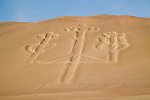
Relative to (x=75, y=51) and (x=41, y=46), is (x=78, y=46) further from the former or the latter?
(x=41, y=46)

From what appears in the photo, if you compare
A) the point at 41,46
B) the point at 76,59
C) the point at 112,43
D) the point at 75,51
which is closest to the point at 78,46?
the point at 75,51

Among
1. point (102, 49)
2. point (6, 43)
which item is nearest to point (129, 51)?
point (102, 49)

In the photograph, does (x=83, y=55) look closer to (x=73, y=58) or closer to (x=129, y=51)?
(x=73, y=58)

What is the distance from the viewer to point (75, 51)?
10352mm

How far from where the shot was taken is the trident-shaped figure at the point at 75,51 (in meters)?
8.64

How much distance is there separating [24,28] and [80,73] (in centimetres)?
604

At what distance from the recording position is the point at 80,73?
8656mm

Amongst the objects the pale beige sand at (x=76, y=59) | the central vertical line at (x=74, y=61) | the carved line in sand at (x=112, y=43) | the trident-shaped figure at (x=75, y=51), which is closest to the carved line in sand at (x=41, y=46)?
the pale beige sand at (x=76, y=59)

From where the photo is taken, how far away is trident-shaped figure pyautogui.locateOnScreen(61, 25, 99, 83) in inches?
340

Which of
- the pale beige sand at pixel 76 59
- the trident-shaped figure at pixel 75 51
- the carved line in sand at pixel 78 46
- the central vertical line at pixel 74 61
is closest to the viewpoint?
the pale beige sand at pixel 76 59

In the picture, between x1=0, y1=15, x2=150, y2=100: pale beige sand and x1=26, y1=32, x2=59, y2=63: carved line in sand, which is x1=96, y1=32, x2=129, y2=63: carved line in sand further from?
x1=26, y1=32, x2=59, y2=63: carved line in sand

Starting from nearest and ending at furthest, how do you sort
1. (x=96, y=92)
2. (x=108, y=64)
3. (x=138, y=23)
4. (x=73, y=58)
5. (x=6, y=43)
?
(x=96, y=92), (x=108, y=64), (x=73, y=58), (x=6, y=43), (x=138, y=23)

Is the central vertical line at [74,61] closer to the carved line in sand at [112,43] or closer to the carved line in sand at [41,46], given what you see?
the carved line in sand at [112,43]

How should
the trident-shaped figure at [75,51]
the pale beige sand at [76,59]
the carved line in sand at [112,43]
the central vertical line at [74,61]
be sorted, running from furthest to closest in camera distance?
the carved line in sand at [112,43] < the trident-shaped figure at [75,51] < the central vertical line at [74,61] < the pale beige sand at [76,59]
